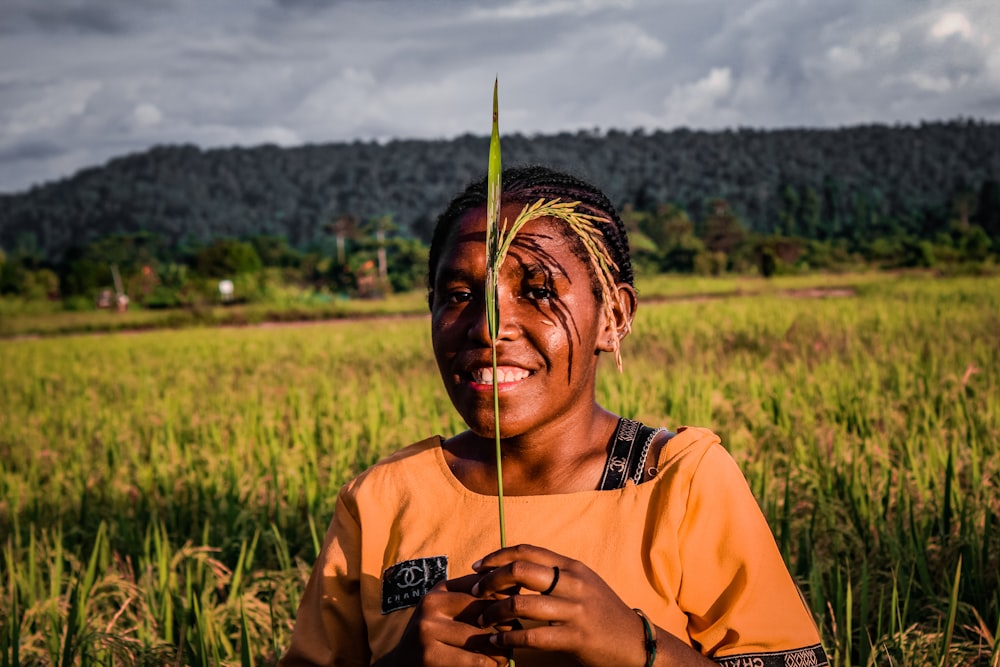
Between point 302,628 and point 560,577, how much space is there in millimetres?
546

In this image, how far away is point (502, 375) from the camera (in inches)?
42.4

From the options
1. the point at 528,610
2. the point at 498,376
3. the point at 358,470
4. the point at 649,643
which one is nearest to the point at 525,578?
the point at 528,610

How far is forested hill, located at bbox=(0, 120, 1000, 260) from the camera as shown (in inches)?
3393

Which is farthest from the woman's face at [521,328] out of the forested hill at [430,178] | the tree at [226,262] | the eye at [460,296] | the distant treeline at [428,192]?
the forested hill at [430,178]

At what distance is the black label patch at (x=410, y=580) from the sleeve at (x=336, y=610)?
8 cm

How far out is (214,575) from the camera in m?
2.53

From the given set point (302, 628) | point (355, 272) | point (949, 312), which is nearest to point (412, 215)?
point (355, 272)

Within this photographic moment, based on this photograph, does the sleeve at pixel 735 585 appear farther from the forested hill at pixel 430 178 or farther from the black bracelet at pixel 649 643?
the forested hill at pixel 430 178

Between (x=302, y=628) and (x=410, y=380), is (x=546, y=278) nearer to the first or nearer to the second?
(x=302, y=628)

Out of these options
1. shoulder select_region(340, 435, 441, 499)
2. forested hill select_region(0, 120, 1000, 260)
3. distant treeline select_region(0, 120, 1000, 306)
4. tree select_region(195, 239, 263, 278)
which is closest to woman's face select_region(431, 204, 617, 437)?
shoulder select_region(340, 435, 441, 499)

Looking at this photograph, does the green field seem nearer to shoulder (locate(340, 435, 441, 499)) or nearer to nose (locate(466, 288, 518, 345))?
shoulder (locate(340, 435, 441, 499))

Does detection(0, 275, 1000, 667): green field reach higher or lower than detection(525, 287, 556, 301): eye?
lower

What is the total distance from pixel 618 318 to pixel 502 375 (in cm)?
26

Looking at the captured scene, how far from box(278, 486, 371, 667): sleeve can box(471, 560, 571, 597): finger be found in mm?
395
